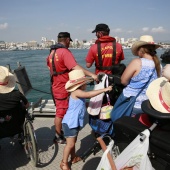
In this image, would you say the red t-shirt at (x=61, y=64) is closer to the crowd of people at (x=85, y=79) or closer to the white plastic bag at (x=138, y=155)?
the crowd of people at (x=85, y=79)

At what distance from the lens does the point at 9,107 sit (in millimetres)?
2863

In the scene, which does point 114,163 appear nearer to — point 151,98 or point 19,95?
point 151,98

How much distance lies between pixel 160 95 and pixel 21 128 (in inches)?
81.3

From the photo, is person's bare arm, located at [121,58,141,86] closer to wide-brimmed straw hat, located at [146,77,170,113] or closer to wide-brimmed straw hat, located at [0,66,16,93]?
wide-brimmed straw hat, located at [146,77,170,113]

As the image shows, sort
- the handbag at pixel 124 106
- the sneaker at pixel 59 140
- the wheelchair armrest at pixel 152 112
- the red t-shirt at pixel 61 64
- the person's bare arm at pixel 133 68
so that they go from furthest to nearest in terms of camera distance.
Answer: the sneaker at pixel 59 140, the red t-shirt at pixel 61 64, the handbag at pixel 124 106, the person's bare arm at pixel 133 68, the wheelchair armrest at pixel 152 112

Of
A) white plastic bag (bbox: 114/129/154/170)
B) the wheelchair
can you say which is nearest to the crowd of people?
the wheelchair

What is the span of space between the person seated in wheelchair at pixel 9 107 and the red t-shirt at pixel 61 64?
579mm

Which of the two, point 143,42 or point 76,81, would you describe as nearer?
point 143,42

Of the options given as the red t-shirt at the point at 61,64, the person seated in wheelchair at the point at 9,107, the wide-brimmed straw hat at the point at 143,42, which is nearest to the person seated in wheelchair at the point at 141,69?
the wide-brimmed straw hat at the point at 143,42

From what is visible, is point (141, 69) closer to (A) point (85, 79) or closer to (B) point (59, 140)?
(A) point (85, 79)

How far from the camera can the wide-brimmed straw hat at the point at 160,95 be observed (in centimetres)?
160

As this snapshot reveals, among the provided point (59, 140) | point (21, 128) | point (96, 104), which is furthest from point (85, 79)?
Answer: point (59, 140)

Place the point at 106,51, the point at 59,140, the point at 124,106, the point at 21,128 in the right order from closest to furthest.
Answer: the point at 124,106 < the point at 21,128 < the point at 106,51 < the point at 59,140

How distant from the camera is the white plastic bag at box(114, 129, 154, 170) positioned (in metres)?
1.60
